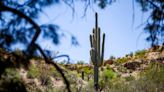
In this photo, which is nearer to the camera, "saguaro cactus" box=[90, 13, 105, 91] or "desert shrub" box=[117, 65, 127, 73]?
"saguaro cactus" box=[90, 13, 105, 91]

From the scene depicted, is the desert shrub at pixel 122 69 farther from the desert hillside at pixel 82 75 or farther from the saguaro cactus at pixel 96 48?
the saguaro cactus at pixel 96 48

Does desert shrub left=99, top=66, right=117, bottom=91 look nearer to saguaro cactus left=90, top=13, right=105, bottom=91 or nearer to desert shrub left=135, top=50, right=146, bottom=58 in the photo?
saguaro cactus left=90, top=13, right=105, bottom=91

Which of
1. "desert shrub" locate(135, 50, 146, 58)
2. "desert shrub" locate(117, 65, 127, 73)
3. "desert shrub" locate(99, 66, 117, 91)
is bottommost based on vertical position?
"desert shrub" locate(99, 66, 117, 91)

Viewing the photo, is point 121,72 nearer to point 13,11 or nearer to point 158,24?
point 158,24

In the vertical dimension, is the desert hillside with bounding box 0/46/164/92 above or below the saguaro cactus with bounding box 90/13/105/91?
below

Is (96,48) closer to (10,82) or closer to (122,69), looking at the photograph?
(122,69)

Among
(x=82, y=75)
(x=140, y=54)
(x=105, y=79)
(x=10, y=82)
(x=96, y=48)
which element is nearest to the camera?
(x=10, y=82)

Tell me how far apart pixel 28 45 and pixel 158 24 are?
297 centimetres

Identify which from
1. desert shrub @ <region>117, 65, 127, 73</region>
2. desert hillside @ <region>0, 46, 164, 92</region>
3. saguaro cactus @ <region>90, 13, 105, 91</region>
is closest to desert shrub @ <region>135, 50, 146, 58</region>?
desert hillside @ <region>0, 46, 164, 92</region>

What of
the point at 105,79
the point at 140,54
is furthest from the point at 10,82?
the point at 140,54

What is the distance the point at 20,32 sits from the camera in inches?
298

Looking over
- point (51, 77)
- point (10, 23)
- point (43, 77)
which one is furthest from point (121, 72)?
point (10, 23)

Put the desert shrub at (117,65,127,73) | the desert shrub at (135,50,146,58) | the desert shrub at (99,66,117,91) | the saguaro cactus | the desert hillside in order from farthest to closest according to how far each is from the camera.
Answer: the desert shrub at (135,50,146,58) → the desert shrub at (117,65,127,73) → the desert shrub at (99,66,117,91) → the saguaro cactus → the desert hillside

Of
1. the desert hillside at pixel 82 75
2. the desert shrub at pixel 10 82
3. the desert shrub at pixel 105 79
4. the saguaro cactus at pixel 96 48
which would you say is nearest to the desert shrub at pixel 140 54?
the desert hillside at pixel 82 75
